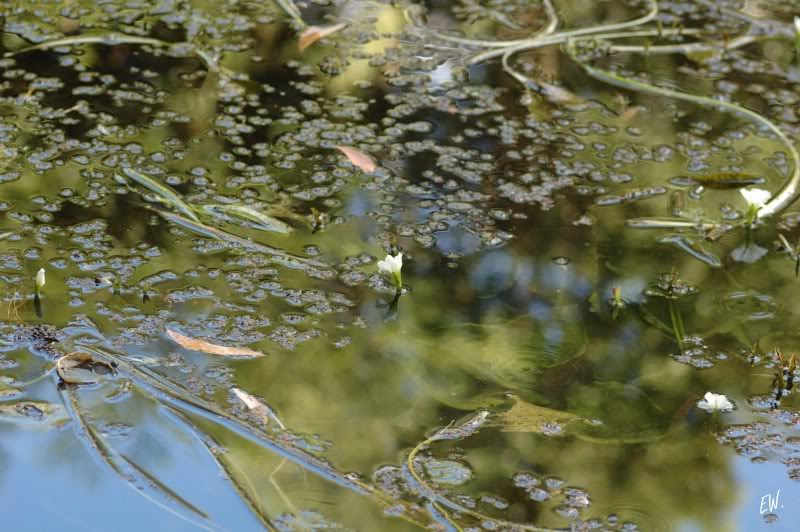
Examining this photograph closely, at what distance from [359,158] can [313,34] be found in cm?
63

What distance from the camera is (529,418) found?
1617mm

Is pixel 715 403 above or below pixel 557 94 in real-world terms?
below

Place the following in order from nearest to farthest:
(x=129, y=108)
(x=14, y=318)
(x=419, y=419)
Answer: (x=419, y=419)
(x=14, y=318)
(x=129, y=108)

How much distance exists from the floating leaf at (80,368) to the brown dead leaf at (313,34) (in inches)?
49.4

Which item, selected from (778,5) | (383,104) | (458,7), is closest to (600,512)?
(383,104)

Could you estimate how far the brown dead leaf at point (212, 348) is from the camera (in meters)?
1.67

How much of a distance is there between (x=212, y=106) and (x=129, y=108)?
189mm

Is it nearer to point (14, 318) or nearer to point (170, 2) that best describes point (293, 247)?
point (14, 318)

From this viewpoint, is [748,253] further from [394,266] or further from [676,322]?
[394,266]

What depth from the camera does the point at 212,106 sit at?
93.0 inches

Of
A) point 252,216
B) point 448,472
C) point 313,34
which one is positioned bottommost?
point 448,472

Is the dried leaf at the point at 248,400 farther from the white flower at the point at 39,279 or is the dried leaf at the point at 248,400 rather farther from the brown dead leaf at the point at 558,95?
the brown dead leaf at the point at 558,95

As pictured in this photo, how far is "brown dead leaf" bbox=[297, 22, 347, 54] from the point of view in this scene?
2.66 metres

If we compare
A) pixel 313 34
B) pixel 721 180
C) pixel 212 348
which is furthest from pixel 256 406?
pixel 313 34
